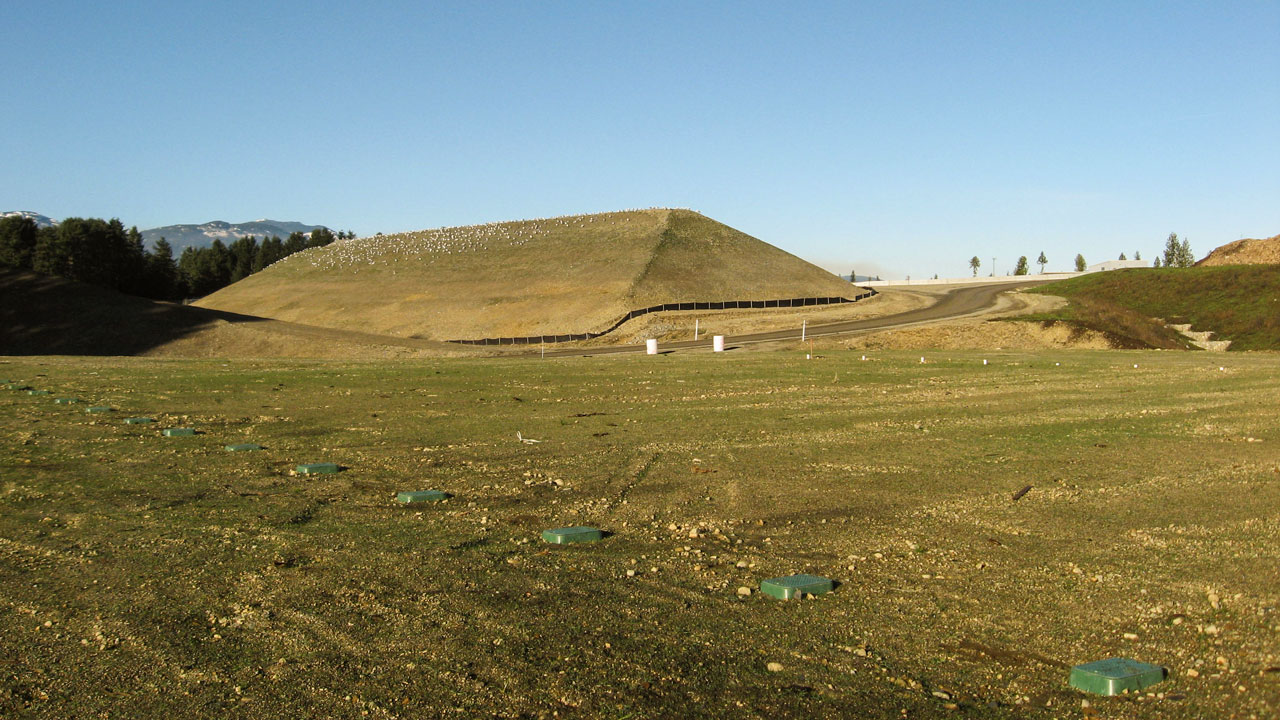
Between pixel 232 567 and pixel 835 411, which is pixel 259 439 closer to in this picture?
pixel 232 567

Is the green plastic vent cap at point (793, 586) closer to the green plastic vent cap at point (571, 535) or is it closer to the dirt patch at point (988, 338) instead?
the green plastic vent cap at point (571, 535)

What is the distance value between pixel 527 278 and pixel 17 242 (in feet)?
254

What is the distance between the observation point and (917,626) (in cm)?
609

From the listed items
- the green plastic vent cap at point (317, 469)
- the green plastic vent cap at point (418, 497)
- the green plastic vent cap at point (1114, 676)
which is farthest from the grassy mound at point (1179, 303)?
the green plastic vent cap at point (1114, 676)

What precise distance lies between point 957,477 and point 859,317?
69571 mm

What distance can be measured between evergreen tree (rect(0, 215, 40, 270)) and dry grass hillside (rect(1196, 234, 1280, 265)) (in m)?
179

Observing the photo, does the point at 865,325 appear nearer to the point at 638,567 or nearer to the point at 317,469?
the point at 317,469

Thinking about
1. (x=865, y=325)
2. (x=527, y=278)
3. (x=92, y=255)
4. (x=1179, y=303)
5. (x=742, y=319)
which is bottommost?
(x=865, y=325)

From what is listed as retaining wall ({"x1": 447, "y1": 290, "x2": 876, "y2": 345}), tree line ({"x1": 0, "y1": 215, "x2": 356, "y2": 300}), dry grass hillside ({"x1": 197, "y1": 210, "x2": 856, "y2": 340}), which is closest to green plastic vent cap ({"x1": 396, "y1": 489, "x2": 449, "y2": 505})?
retaining wall ({"x1": 447, "y1": 290, "x2": 876, "y2": 345})

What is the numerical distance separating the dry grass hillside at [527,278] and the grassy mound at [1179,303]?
27.7 metres

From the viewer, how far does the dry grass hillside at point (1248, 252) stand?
150m

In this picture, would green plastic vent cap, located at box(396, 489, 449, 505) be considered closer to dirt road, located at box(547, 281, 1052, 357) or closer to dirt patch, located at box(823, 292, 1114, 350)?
A: dirt road, located at box(547, 281, 1052, 357)

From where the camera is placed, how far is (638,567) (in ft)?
24.6

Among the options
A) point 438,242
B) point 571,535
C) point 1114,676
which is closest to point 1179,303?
point 571,535
